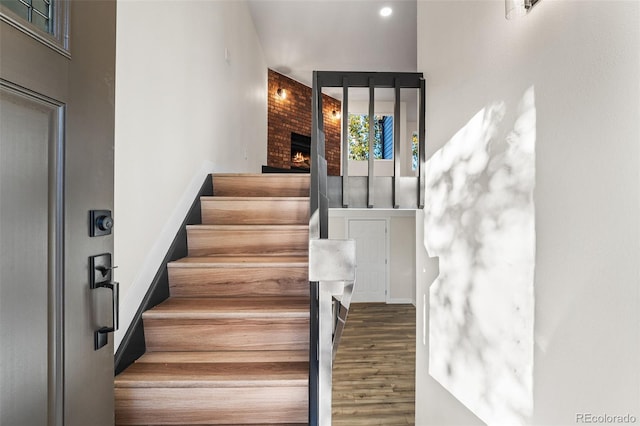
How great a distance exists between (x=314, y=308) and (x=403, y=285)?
5636 millimetres

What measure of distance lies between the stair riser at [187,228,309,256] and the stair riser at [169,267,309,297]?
263 mm

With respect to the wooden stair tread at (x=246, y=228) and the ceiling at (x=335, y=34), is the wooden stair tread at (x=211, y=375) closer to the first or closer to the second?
the wooden stair tread at (x=246, y=228)

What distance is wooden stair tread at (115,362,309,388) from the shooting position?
137 cm

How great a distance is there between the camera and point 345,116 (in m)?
2.54

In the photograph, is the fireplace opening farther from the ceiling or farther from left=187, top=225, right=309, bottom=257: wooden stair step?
left=187, top=225, right=309, bottom=257: wooden stair step

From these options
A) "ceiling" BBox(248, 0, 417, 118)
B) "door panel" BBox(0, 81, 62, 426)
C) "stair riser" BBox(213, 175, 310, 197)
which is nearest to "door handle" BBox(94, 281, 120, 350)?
"door panel" BBox(0, 81, 62, 426)

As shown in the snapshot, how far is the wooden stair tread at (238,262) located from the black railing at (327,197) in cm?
38

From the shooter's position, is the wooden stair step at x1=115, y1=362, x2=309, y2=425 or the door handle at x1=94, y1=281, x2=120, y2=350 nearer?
the door handle at x1=94, y1=281, x2=120, y2=350

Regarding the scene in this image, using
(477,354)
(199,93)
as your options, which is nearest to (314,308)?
(477,354)

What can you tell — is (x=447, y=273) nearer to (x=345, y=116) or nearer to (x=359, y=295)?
(x=345, y=116)

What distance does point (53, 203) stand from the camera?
76cm

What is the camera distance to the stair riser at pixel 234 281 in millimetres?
1910

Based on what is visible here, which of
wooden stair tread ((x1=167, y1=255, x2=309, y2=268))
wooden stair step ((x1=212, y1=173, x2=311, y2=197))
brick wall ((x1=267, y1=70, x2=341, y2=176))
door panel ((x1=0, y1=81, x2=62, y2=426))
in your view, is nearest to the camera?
door panel ((x1=0, y1=81, x2=62, y2=426))

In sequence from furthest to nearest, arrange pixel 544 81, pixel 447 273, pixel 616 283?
pixel 447 273, pixel 544 81, pixel 616 283
